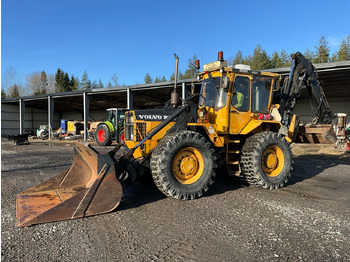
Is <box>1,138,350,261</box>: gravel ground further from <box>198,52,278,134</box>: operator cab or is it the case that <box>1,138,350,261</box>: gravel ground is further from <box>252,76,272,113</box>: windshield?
<box>252,76,272,113</box>: windshield

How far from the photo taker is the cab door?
5758 millimetres

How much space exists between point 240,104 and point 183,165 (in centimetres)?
208

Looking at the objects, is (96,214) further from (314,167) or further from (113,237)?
(314,167)

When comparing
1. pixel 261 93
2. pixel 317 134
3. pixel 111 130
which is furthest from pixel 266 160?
pixel 111 130

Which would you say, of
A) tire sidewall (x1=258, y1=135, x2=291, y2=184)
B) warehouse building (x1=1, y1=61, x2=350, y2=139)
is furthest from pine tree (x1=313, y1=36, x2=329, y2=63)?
tire sidewall (x1=258, y1=135, x2=291, y2=184)

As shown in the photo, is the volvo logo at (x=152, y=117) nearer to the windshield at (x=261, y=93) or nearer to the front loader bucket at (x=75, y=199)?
the front loader bucket at (x=75, y=199)

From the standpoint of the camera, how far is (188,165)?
16.4 feet

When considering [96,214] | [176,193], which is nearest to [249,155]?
[176,193]

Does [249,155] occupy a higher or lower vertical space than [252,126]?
lower

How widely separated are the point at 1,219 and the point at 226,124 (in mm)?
4414

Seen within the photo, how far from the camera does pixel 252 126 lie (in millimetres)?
5863

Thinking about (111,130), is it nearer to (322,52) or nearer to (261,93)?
(261,93)

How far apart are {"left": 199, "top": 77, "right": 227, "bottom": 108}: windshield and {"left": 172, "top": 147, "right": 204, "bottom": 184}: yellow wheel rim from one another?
1.39 m

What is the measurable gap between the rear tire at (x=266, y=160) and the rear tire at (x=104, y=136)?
12443 mm
